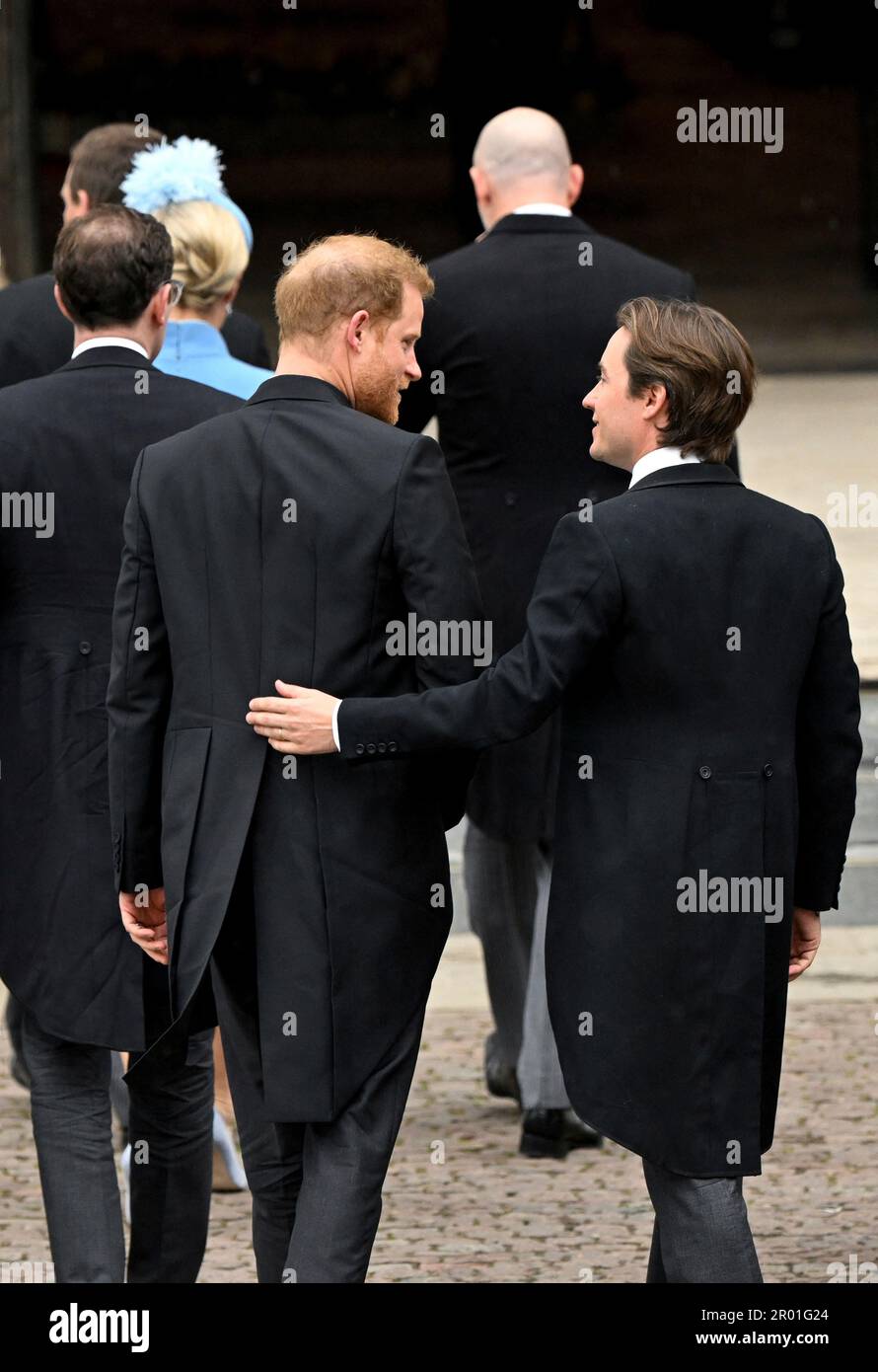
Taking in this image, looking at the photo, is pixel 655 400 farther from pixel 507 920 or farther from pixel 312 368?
pixel 507 920

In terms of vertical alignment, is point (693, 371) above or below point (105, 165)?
below

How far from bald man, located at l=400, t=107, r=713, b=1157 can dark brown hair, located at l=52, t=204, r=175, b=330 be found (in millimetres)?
1245

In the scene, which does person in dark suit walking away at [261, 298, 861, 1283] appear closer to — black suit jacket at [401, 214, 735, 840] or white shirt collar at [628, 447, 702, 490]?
white shirt collar at [628, 447, 702, 490]

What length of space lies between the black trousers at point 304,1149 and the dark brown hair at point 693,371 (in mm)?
914

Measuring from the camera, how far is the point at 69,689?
3.85 meters

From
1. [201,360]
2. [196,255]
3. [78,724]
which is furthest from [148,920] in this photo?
[196,255]

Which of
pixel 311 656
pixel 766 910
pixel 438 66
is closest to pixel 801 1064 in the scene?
pixel 766 910

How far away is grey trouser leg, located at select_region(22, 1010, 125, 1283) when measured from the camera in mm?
3803

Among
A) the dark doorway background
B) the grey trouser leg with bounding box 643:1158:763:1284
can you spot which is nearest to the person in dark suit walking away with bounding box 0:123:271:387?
the grey trouser leg with bounding box 643:1158:763:1284

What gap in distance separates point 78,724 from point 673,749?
44.7 inches

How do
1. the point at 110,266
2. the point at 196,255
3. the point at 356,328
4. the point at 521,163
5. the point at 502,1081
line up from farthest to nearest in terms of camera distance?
the point at 502,1081 → the point at 521,163 → the point at 196,255 → the point at 110,266 → the point at 356,328
